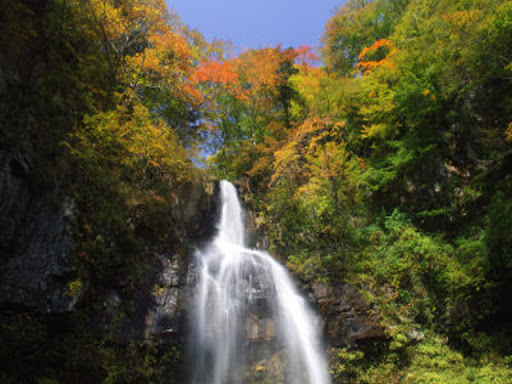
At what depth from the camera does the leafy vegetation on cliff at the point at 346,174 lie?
6000mm

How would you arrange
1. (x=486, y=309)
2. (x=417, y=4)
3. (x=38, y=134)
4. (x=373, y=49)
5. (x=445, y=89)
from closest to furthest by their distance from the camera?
(x=38, y=134), (x=486, y=309), (x=445, y=89), (x=417, y=4), (x=373, y=49)

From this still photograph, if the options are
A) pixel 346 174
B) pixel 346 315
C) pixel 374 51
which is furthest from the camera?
pixel 374 51

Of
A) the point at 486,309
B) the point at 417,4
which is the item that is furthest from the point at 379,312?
the point at 417,4

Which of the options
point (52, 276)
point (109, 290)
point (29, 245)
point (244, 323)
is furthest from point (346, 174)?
point (29, 245)

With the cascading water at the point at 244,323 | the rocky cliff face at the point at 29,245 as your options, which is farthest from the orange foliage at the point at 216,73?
the rocky cliff face at the point at 29,245

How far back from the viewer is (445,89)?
8.58 meters

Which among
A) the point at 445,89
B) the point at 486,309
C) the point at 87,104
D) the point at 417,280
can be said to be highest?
the point at 445,89

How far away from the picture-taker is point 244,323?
24.3 ft

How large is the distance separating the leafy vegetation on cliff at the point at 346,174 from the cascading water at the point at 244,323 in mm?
797

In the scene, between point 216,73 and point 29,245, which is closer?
point 29,245

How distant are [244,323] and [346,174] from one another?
22.8 feet

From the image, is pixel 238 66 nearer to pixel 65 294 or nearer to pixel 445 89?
pixel 445 89

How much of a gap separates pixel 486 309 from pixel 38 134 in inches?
467

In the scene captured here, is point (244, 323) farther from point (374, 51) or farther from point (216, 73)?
point (374, 51)
